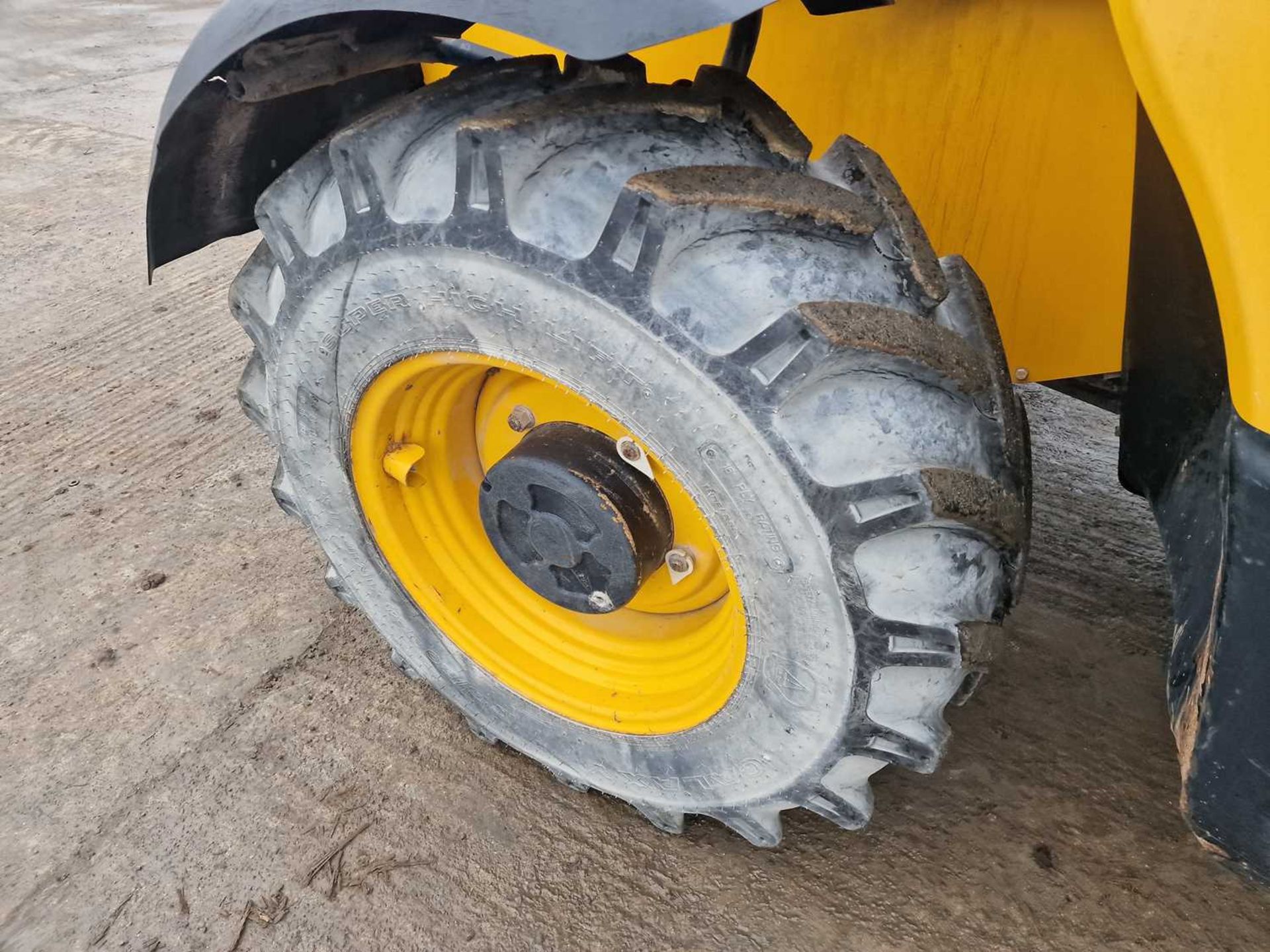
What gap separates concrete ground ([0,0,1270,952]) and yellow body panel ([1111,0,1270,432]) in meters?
0.91

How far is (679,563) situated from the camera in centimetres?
148

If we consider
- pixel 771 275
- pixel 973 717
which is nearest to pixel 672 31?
pixel 771 275

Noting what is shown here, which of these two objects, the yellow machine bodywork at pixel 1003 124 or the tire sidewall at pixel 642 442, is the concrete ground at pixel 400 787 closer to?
the tire sidewall at pixel 642 442

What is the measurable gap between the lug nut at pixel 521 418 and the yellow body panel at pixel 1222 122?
0.95 metres

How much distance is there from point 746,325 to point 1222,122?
0.45 meters

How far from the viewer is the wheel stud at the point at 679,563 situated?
1.47 metres

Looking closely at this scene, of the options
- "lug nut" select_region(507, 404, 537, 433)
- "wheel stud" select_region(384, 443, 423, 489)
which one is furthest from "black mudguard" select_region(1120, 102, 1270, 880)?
"wheel stud" select_region(384, 443, 423, 489)

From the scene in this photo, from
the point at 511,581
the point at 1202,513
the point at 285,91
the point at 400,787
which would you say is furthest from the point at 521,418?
the point at 1202,513

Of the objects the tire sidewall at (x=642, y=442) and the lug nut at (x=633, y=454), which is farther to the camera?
the lug nut at (x=633, y=454)

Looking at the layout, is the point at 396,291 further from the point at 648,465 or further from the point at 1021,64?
the point at 1021,64

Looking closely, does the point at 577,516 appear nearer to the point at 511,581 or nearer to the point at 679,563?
the point at 679,563

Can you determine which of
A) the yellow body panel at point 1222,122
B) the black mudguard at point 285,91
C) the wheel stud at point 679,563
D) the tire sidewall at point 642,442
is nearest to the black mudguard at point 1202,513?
the yellow body panel at point 1222,122

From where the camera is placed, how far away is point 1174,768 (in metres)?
1.76

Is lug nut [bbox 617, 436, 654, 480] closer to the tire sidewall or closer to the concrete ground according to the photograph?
the tire sidewall
